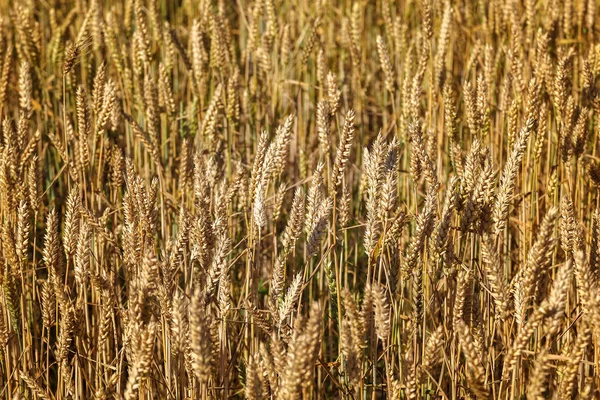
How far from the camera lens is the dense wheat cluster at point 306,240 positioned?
1.47 metres

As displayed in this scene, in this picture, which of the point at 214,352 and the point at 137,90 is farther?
the point at 137,90

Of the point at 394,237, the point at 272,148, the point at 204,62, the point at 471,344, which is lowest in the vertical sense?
the point at 471,344

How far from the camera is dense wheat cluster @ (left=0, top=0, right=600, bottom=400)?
1.47 meters

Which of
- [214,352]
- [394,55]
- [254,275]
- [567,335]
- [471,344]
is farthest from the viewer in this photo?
[394,55]

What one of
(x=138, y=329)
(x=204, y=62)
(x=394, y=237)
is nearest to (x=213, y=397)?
(x=138, y=329)

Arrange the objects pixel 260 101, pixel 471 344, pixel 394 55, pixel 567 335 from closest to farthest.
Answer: pixel 471 344 → pixel 567 335 → pixel 260 101 → pixel 394 55

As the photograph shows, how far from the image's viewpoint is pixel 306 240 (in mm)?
1714

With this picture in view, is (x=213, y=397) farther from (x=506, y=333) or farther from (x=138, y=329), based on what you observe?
(x=506, y=333)

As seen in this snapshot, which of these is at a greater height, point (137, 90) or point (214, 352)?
point (137, 90)

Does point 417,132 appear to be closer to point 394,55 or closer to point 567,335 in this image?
point 567,335

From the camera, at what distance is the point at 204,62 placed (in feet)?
8.79

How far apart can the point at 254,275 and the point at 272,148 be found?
0.96 ft

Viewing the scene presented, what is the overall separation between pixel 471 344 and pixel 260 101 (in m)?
1.80

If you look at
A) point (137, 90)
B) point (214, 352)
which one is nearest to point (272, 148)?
point (214, 352)
